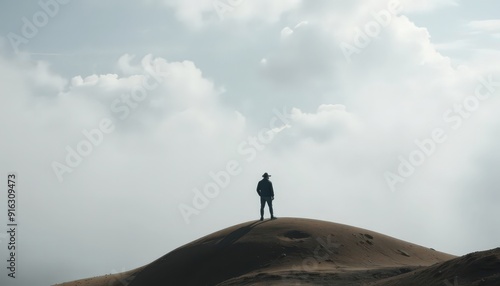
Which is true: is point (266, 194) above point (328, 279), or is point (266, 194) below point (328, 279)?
above

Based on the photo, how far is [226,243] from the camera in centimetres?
3078

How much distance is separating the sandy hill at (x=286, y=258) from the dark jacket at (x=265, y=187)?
1.90 meters

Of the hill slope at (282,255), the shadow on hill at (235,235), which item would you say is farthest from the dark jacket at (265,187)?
the shadow on hill at (235,235)

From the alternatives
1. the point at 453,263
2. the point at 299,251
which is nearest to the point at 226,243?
the point at 299,251

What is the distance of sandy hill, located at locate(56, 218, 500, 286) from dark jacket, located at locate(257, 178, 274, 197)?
1899 mm

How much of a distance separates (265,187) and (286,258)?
3.87m

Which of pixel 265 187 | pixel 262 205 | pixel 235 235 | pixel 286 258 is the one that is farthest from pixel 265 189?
pixel 286 258

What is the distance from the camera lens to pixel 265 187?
29.9 metres

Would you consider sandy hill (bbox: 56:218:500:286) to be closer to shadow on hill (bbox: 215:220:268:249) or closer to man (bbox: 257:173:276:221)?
shadow on hill (bbox: 215:220:268:249)

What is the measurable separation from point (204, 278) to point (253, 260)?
2.37 meters

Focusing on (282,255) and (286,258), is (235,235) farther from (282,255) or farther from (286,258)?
(286,258)

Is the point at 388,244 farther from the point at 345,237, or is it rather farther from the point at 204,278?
the point at 204,278

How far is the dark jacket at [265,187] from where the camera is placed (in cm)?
2986

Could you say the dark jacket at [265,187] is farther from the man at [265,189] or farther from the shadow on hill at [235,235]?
the shadow on hill at [235,235]
